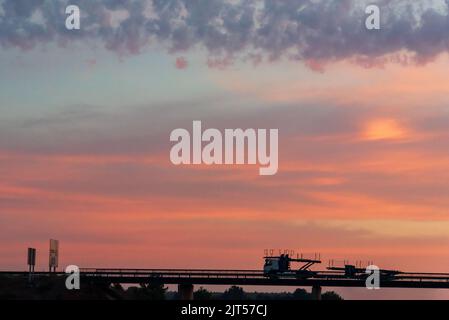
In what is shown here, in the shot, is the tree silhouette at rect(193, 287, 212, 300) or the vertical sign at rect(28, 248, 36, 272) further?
the tree silhouette at rect(193, 287, 212, 300)

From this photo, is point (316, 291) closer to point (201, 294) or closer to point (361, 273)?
point (361, 273)

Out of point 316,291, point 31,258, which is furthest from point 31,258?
point 316,291

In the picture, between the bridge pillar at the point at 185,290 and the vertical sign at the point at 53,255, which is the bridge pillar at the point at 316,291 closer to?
the bridge pillar at the point at 185,290

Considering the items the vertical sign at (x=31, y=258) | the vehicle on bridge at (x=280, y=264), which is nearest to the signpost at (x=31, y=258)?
the vertical sign at (x=31, y=258)

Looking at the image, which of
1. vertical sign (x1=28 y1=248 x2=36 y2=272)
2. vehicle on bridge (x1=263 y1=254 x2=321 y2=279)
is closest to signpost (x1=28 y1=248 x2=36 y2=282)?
vertical sign (x1=28 y1=248 x2=36 y2=272)

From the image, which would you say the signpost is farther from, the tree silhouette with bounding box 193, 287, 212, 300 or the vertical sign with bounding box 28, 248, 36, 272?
the tree silhouette with bounding box 193, 287, 212, 300

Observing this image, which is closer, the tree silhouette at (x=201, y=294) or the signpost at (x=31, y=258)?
the signpost at (x=31, y=258)

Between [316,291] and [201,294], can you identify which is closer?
[316,291]

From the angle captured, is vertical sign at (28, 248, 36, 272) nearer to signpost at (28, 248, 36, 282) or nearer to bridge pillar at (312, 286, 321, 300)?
signpost at (28, 248, 36, 282)

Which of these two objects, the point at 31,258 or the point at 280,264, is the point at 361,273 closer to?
the point at 280,264

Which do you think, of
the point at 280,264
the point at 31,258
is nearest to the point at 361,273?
the point at 280,264
